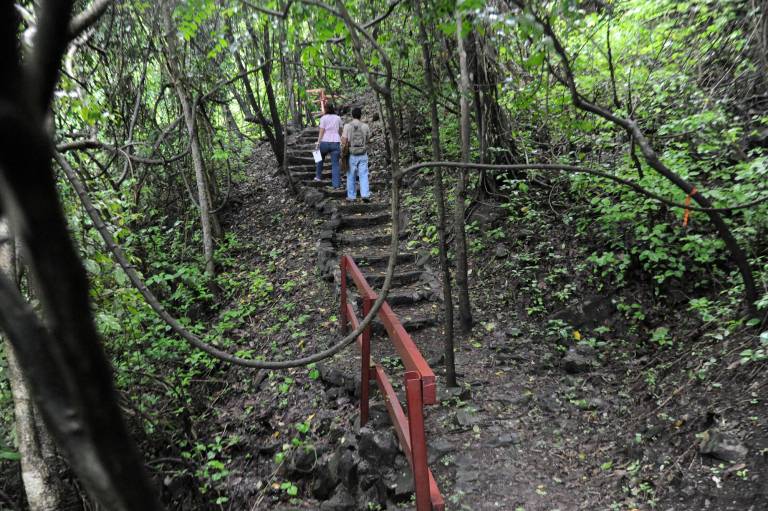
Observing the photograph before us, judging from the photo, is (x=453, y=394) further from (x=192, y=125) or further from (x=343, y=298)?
(x=192, y=125)

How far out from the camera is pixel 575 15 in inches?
119

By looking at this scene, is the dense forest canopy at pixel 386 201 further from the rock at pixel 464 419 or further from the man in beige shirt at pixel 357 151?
the man in beige shirt at pixel 357 151

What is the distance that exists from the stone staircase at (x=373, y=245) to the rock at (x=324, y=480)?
2004 mm

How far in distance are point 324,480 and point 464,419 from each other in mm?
1308

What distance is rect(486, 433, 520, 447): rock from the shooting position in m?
3.97

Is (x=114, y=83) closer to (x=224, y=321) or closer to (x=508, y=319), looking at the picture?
(x=224, y=321)

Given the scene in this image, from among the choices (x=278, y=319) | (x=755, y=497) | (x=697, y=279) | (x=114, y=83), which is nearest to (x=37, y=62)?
(x=755, y=497)

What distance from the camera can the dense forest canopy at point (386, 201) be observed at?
642mm

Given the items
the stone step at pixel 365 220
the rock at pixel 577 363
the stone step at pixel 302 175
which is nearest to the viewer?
the rock at pixel 577 363

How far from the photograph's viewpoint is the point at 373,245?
7914mm

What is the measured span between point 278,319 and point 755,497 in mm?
5389

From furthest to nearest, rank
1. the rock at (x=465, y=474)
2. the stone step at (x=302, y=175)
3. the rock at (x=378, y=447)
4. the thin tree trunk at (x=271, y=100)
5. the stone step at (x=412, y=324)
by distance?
1. the stone step at (x=302, y=175)
2. the thin tree trunk at (x=271, y=100)
3. the stone step at (x=412, y=324)
4. the rock at (x=378, y=447)
5. the rock at (x=465, y=474)

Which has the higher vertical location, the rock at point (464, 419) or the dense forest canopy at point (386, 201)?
the dense forest canopy at point (386, 201)

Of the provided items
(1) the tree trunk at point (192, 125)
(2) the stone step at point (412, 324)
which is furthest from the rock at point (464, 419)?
(1) the tree trunk at point (192, 125)
